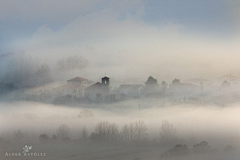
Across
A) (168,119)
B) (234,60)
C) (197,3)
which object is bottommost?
(168,119)

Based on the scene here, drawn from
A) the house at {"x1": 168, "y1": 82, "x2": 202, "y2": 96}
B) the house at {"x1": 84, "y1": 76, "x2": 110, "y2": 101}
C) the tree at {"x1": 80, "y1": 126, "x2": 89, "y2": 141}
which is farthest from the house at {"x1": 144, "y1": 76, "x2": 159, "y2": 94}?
the tree at {"x1": 80, "y1": 126, "x2": 89, "y2": 141}

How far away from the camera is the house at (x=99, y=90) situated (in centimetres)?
578

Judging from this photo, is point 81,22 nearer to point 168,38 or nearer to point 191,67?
point 168,38

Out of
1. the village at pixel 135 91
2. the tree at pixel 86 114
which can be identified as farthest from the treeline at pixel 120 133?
the village at pixel 135 91

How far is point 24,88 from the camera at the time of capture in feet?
18.9

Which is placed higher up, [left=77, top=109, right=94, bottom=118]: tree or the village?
the village

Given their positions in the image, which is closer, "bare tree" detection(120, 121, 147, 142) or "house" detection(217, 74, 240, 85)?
"bare tree" detection(120, 121, 147, 142)

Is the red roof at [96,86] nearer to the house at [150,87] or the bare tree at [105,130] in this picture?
the bare tree at [105,130]

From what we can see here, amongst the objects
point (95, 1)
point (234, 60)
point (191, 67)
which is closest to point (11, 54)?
point (95, 1)

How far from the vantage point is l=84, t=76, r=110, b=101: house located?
5.78 m

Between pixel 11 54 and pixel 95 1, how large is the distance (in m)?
1.61

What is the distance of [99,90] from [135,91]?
59 centimetres

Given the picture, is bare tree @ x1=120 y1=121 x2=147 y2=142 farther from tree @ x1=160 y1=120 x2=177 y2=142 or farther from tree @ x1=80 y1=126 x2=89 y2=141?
tree @ x1=80 y1=126 x2=89 y2=141

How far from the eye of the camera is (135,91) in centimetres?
579
